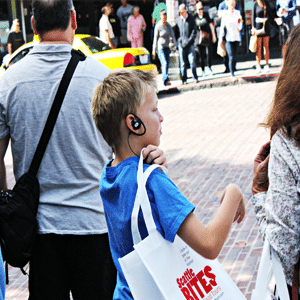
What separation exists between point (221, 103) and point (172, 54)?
458cm

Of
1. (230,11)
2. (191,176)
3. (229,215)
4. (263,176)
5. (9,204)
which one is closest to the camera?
Answer: (229,215)

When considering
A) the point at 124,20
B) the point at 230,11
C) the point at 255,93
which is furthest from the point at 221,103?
the point at 124,20

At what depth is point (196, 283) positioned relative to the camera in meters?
1.74

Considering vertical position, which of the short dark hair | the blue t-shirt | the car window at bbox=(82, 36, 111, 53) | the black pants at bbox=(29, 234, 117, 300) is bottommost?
the black pants at bbox=(29, 234, 117, 300)

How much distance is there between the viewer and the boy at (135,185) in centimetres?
174

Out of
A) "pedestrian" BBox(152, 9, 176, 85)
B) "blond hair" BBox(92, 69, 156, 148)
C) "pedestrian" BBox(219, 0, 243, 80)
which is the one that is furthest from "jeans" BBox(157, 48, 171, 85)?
"blond hair" BBox(92, 69, 156, 148)

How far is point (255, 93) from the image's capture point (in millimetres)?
12680

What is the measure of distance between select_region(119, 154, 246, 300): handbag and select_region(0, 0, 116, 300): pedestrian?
2.62ft

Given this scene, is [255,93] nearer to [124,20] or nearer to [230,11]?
[230,11]

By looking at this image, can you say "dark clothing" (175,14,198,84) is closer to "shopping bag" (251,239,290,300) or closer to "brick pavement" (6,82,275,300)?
"brick pavement" (6,82,275,300)

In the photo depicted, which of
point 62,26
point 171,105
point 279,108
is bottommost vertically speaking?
point 171,105

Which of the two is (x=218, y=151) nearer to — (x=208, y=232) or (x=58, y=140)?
(x=58, y=140)

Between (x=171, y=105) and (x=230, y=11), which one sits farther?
(x=230, y=11)

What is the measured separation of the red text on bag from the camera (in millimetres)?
1714
